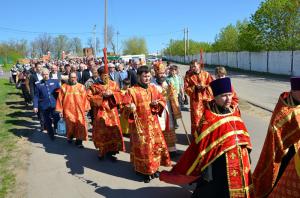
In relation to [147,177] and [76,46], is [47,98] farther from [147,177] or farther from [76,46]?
[76,46]

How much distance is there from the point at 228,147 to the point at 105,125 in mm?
3971

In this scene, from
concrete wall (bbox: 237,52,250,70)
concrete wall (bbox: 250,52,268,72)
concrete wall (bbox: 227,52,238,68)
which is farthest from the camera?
concrete wall (bbox: 227,52,238,68)

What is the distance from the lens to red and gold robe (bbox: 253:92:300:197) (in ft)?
13.0

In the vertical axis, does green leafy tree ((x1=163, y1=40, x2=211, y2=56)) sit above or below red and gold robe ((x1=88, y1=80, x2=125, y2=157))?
above

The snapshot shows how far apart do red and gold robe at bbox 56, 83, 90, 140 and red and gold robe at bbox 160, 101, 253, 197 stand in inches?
201

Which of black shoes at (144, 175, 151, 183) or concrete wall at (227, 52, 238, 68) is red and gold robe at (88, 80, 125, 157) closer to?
black shoes at (144, 175, 151, 183)

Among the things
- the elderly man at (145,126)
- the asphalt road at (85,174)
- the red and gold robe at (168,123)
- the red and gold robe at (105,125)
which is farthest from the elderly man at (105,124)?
the elderly man at (145,126)

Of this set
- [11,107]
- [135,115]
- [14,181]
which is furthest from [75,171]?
[11,107]

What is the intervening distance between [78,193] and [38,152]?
3.18 metres

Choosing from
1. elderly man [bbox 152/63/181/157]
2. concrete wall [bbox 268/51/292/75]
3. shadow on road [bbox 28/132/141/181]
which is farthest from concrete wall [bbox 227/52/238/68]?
shadow on road [bbox 28/132/141/181]

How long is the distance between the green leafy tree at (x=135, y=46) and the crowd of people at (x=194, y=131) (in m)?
93.5

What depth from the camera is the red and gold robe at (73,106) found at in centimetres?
892

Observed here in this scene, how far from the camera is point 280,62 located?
1198 inches

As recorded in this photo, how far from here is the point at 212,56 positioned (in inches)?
2247
